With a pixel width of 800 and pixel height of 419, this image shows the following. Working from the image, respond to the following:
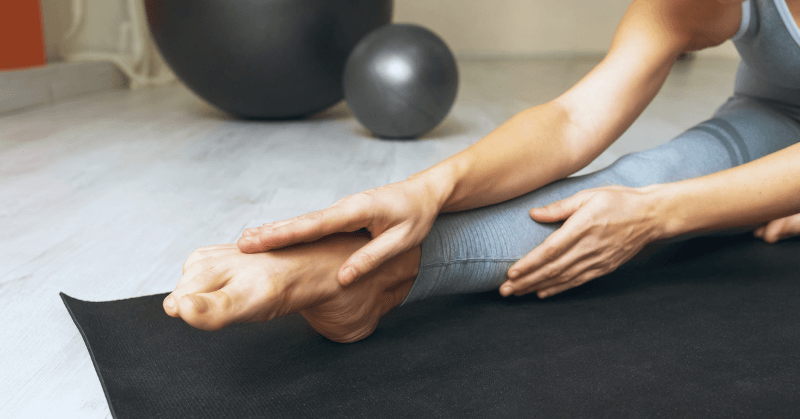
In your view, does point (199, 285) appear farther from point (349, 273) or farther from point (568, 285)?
point (568, 285)

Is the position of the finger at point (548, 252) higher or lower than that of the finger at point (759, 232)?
higher

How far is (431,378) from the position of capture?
68cm

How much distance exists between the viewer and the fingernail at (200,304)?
0.55 m

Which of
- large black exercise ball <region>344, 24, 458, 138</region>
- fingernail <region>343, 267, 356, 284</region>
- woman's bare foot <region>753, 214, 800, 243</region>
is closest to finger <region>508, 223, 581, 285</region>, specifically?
fingernail <region>343, 267, 356, 284</region>

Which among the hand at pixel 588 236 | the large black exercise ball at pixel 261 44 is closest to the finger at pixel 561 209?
the hand at pixel 588 236

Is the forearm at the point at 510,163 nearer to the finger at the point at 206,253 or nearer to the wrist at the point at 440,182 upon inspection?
the wrist at the point at 440,182

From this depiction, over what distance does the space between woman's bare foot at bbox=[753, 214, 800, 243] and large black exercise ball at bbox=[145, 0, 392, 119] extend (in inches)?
63.0

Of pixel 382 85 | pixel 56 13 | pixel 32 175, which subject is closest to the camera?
pixel 32 175

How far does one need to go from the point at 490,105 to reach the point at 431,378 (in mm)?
2457

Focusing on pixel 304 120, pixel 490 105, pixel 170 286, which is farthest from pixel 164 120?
pixel 170 286

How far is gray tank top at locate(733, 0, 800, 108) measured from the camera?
89 cm

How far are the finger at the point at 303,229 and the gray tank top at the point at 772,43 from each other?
70 centimetres

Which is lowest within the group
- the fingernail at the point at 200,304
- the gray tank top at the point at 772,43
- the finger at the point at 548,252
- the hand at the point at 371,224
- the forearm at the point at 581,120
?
the finger at the point at 548,252

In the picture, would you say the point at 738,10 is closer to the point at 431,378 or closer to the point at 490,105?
the point at 431,378
